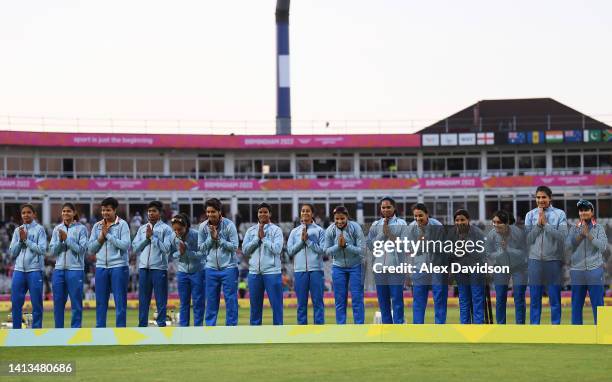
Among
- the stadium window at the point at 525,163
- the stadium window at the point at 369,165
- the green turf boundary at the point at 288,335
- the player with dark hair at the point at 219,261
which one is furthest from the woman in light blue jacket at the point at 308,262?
the stadium window at the point at 525,163

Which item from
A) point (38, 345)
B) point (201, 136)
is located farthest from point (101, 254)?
point (201, 136)

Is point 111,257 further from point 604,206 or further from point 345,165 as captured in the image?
point 604,206

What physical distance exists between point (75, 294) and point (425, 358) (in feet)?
20.3

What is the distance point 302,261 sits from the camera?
1680 centimetres

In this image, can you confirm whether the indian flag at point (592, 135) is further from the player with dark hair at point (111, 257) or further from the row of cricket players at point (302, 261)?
the player with dark hair at point (111, 257)

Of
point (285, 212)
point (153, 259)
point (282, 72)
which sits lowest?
point (153, 259)

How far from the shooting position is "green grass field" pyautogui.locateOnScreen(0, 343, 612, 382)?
1082 centimetres

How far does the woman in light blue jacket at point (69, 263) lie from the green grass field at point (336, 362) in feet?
8.64

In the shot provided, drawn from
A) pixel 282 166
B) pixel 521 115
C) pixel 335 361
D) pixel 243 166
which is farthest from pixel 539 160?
pixel 335 361

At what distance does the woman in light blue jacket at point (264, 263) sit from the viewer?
16375 mm

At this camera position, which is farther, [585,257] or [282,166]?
[282,166]

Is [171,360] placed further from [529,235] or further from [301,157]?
[301,157]

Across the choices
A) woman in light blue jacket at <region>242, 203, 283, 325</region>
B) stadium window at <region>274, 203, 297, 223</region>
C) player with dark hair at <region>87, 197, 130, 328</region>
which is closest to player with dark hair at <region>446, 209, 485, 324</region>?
woman in light blue jacket at <region>242, 203, 283, 325</region>

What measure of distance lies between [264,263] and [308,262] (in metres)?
0.68
